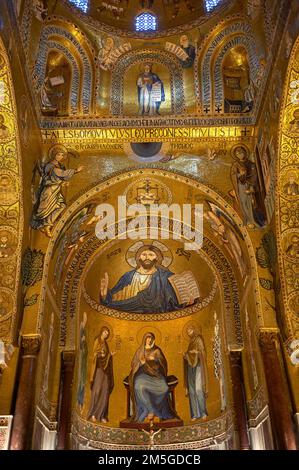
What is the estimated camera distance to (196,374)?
14047mm

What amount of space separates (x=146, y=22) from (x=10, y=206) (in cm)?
692

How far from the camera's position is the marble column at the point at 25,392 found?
31.7ft

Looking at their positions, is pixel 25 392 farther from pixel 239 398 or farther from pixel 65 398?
pixel 239 398

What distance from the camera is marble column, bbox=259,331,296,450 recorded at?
9633mm

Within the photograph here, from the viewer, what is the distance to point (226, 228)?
42.8 feet

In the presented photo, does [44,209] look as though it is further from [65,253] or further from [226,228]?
[226,228]

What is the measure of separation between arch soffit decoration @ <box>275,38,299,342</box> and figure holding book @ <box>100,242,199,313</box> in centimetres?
401

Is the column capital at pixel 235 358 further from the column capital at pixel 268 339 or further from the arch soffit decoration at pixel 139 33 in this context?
the arch soffit decoration at pixel 139 33

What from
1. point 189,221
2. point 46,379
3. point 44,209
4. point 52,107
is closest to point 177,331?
point 189,221

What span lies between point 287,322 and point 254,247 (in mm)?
2075

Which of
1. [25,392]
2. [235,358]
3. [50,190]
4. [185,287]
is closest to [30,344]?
[25,392]

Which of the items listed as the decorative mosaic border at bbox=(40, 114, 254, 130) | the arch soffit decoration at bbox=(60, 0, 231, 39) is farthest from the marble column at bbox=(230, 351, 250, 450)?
the arch soffit decoration at bbox=(60, 0, 231, 39)

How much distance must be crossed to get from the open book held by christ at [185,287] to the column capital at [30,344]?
5292 millimetres
